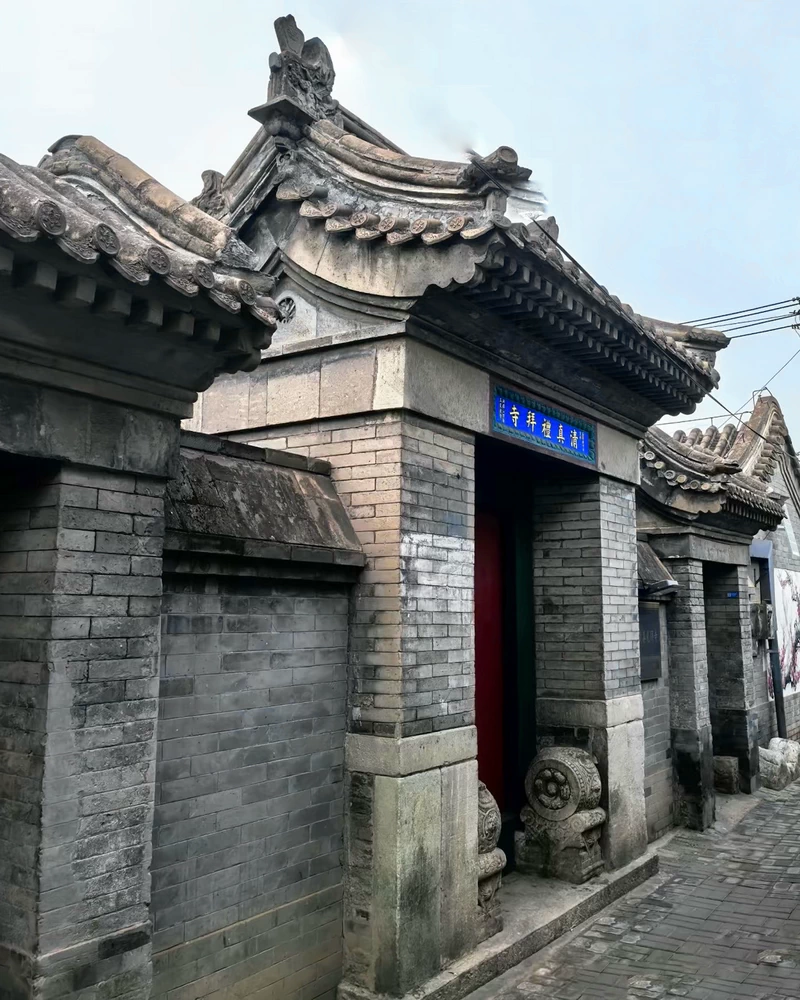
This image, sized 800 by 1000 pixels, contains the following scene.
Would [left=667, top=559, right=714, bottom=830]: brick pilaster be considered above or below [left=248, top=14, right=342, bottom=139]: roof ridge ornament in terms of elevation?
below

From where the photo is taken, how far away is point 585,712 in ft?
23.9

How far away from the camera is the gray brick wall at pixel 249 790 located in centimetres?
416

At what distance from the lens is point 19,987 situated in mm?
3236

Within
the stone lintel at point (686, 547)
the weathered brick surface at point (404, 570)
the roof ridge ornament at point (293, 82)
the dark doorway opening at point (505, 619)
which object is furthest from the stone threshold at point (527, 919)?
the roof ridge ornament at point (293, 82)

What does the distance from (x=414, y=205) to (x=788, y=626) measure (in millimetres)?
11365

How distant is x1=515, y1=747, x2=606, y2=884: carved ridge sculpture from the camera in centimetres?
682

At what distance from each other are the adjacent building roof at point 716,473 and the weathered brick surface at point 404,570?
4.88 meters

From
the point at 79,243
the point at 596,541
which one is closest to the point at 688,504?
the point at 596,541

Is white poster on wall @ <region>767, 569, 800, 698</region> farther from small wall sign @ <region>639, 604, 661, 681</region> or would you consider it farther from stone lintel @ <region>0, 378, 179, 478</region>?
stone lintel @ <region>0, 378, 179, 478</region>

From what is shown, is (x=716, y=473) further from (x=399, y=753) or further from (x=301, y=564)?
(x=301, y=564)

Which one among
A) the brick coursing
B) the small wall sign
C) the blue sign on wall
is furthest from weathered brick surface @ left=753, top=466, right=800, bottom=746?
the blue sign on wall

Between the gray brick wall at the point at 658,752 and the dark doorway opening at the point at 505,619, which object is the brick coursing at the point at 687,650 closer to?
the gray brick wall at the point at 658,752

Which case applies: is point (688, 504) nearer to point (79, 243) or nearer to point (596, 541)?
point (596, 541)

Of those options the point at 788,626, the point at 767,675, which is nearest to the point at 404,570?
the point at 767,675
